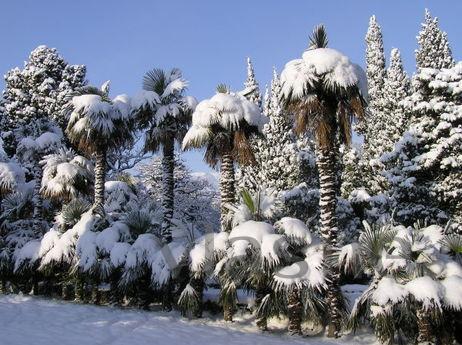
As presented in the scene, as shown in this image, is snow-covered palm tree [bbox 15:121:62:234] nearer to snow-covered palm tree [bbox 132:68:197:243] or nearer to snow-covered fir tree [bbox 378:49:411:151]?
snow-covered palm tree [bbox 132:68:197:243]

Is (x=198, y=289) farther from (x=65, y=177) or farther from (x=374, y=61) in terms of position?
(x=374, y=61)

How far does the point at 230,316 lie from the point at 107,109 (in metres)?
10.2

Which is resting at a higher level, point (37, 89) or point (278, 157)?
point (37, 89)

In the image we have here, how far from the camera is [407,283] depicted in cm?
1209

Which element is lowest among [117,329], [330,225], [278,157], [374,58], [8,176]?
[117,329]

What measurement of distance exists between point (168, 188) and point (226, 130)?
4086 mm

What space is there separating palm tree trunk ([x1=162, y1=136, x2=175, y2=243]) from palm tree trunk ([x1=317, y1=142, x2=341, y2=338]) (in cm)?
621

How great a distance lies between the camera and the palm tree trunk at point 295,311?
45.1ft

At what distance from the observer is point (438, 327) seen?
12.1 m

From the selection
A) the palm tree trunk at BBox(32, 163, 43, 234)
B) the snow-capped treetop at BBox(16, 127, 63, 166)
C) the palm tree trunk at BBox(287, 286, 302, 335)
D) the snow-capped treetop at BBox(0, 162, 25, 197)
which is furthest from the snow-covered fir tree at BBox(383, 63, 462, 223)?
the snow-capped treetop at BBox(0, 162, 25, 197)

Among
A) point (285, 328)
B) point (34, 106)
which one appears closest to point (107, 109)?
point (285, 328)

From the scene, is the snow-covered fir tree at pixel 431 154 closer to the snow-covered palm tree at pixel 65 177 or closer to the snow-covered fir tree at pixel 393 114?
the snow-covered fir tree at pixel 393 114

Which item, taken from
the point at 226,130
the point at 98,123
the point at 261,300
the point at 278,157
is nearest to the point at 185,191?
the point at 278,157

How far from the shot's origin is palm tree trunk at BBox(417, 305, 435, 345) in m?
11.8
